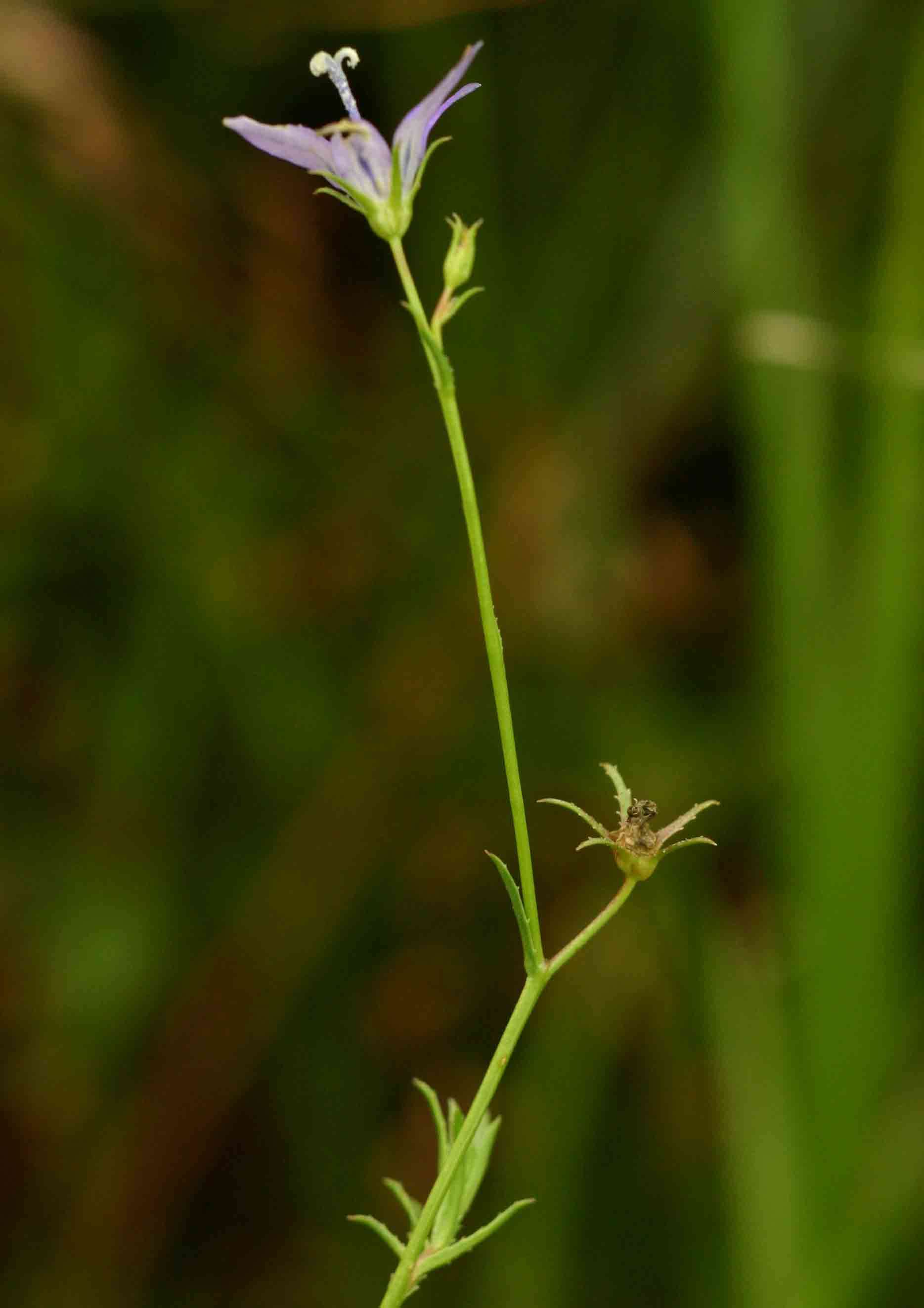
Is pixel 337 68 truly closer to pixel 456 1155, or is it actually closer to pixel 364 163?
pixel 364 163

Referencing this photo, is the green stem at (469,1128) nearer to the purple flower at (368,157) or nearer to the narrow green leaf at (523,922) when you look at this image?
the narrow green leaf at (523,922)

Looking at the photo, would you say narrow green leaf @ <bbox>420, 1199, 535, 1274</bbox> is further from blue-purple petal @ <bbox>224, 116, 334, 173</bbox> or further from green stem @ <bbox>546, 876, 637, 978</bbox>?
blue-purple petal @ <bbox>224, 116, 334, 173</bbox>

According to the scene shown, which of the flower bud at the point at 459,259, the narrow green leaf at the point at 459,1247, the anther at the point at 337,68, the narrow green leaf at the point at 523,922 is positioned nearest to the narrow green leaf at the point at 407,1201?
the narrow green leaf at the point at 459,1247

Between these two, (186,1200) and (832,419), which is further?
(186,1200)

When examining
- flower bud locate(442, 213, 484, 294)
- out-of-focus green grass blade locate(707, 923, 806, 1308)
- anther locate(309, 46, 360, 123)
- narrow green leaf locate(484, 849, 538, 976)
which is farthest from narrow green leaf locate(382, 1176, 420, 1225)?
out-of-focus green grass blade locate(707, 923, 806, 1308)

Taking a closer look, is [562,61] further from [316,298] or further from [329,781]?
[329,781]

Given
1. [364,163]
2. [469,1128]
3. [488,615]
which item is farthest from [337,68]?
[469,1128]

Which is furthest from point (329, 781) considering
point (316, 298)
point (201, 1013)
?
point (316, 298)
